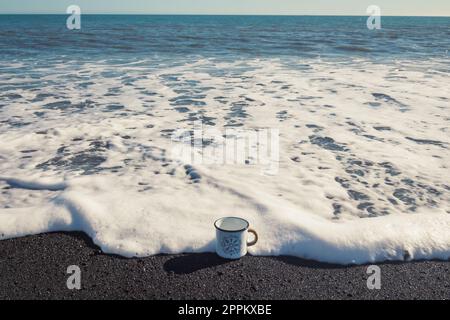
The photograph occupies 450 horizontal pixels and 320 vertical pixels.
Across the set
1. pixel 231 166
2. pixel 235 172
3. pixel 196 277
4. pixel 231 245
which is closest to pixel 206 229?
pixel 231 245

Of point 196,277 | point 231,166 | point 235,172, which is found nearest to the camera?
point 196,277

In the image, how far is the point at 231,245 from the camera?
2998mm

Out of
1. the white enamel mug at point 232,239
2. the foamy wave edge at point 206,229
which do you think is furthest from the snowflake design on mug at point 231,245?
the foamy wave edge at point 206,229

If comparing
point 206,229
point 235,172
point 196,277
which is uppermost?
point 235,172

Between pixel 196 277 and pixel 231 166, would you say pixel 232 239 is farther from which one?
pixel 231 166

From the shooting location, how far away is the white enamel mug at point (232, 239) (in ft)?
9.73

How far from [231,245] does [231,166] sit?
2040 millimetres

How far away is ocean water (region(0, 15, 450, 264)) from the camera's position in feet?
11.0

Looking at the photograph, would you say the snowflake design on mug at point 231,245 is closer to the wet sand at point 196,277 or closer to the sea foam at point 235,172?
the wet sand at point 196,277

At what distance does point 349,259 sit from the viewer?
3.05 m

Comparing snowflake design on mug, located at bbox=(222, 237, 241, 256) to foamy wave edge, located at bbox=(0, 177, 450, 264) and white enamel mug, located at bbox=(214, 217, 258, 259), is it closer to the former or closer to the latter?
white enamel mug, located at bbox=(214, 217, 258, 259)

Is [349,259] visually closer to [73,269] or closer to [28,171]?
[73,269]

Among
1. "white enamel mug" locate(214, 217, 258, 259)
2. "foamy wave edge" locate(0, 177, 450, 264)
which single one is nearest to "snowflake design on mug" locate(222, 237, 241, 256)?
"white enamel mug" locate(214, 217, 258, 259)
